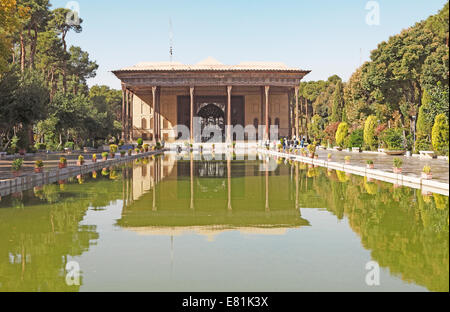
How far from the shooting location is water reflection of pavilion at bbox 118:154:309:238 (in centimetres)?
877

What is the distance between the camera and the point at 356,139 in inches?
1690

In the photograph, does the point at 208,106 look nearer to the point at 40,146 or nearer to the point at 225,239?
the point at 40,146

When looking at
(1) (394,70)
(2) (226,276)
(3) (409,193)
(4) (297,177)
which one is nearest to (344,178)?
(4) (297,177)

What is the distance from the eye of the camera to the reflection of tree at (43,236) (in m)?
5.68

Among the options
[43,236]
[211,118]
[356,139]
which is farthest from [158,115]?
[43,236]

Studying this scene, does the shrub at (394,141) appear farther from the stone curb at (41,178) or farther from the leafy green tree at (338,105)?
the stone curb at (41,178)

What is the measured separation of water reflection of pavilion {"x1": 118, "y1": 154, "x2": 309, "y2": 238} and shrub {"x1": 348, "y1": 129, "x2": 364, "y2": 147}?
26.9 metres

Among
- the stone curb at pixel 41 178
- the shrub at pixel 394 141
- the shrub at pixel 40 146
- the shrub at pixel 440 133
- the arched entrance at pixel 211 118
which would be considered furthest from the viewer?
the arched entrance at pixel 211 118

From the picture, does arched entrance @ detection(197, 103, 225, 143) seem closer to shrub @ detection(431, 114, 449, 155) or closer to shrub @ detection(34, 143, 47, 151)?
shrub @ detection(34, 143, 47, 151)

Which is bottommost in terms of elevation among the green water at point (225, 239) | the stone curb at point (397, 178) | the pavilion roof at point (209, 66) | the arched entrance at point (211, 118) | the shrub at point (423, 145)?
the green water at point (225, 239)

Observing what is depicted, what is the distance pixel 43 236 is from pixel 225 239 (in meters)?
2.99

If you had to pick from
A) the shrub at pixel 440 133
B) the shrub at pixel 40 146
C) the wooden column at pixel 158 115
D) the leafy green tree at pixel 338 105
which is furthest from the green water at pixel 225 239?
the wooden column at pixel 158 115

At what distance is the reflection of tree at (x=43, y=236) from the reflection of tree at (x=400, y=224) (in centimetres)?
389

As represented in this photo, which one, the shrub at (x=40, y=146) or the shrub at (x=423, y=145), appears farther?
the shrub at (x=40, y=146)
